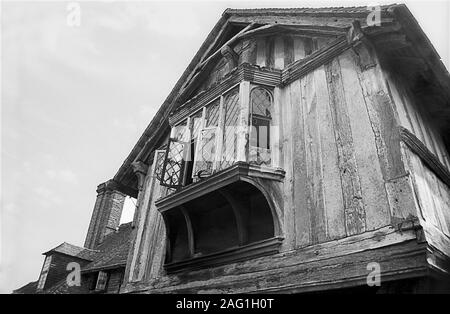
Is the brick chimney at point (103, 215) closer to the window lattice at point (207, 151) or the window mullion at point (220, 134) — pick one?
the window lattice at point (207, 151)

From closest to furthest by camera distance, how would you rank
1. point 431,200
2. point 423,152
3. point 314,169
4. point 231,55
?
1. point 431,200
2. point 423,152
3. point 314,169
4. point 231,55

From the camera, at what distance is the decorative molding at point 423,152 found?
13.5ft

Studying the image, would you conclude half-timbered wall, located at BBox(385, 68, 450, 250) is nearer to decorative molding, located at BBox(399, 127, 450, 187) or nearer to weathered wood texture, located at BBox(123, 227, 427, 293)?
decorative molding, located at BBox(399, 127, 450, 187)

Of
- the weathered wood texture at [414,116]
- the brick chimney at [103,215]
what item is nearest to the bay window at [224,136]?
the weathered wood texture at [414,116]

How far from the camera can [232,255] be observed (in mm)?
5105

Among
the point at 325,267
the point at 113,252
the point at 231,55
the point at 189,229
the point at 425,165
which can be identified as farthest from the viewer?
the point at 113,252

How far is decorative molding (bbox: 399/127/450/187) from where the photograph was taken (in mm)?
4117

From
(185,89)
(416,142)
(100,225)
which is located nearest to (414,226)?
(416,142)

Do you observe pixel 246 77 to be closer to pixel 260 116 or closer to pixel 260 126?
pixel 260 116

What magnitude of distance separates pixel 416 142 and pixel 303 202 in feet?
5.45

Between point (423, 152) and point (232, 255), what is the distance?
3092 millimetres

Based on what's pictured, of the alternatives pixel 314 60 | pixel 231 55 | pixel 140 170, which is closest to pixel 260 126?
pixel 314 60

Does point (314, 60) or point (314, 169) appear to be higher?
point (314, 60)
